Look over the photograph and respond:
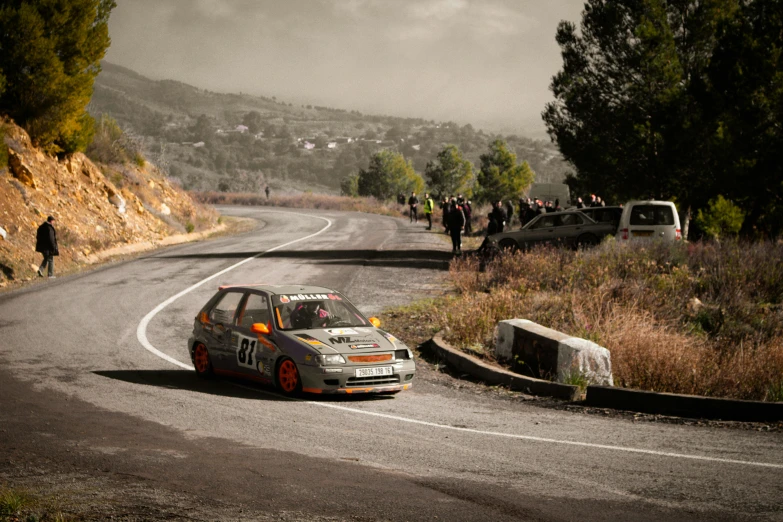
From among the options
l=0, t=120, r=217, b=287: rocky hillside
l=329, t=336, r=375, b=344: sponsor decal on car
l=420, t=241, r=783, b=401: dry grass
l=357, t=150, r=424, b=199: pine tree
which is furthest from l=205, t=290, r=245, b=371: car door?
l=357, t=150, r=424, b=199: pine tree

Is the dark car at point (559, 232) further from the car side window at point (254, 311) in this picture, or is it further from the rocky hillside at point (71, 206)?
the car side window at point (254, 311)

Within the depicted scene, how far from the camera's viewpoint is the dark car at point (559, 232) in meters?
24.9

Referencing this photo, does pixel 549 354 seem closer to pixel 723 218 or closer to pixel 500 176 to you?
pixel 723 218

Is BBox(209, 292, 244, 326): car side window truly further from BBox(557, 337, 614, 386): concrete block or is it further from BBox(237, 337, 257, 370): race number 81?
BBox(557, 337, 614, 386): concrete block

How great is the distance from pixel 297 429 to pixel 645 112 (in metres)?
25.5

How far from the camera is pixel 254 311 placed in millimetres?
11289

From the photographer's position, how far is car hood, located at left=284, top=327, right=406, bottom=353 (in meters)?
10.2

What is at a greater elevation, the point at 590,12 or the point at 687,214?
the point at 590,12

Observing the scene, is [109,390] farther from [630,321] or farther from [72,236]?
[72,236]

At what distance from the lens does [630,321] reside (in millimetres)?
13531

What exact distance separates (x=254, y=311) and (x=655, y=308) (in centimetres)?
850

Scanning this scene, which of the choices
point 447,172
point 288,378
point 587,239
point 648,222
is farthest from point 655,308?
point 447,172

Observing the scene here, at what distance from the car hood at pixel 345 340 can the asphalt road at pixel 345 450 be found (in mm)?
648

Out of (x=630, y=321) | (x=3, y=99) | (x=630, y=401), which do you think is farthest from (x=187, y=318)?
(x=3, y=99)
